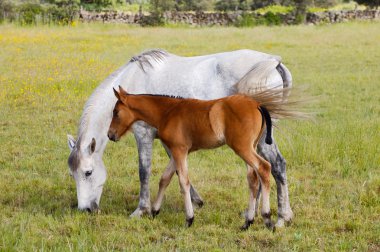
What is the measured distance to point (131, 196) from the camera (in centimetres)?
643

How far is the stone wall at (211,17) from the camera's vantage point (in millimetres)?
37344

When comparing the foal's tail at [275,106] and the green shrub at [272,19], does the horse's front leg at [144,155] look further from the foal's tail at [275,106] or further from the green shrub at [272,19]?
the green shrub at [272,19]

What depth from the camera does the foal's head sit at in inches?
202

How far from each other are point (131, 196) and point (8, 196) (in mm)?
1414

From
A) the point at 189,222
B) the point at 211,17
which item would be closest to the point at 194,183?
the point at 189,222

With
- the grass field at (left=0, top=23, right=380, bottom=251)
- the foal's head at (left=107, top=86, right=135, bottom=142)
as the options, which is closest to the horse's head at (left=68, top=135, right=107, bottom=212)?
the grass field at (left=0, top=23, right=380, bottom=251)

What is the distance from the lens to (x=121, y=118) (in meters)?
5.14

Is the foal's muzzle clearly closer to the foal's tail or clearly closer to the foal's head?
the foal's head

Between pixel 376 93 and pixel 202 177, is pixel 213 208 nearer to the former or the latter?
pixel 202 177

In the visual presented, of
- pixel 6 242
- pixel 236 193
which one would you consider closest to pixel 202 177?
pixel 236 193

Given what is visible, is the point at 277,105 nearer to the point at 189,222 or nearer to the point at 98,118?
the point at 189,222

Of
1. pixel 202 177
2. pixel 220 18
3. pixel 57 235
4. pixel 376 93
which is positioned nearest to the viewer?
pixel 57 235

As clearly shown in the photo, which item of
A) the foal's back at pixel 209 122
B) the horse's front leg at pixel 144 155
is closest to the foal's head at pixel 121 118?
the foal's back at pixel 209 122

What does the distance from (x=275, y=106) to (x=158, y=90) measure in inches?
57.4
